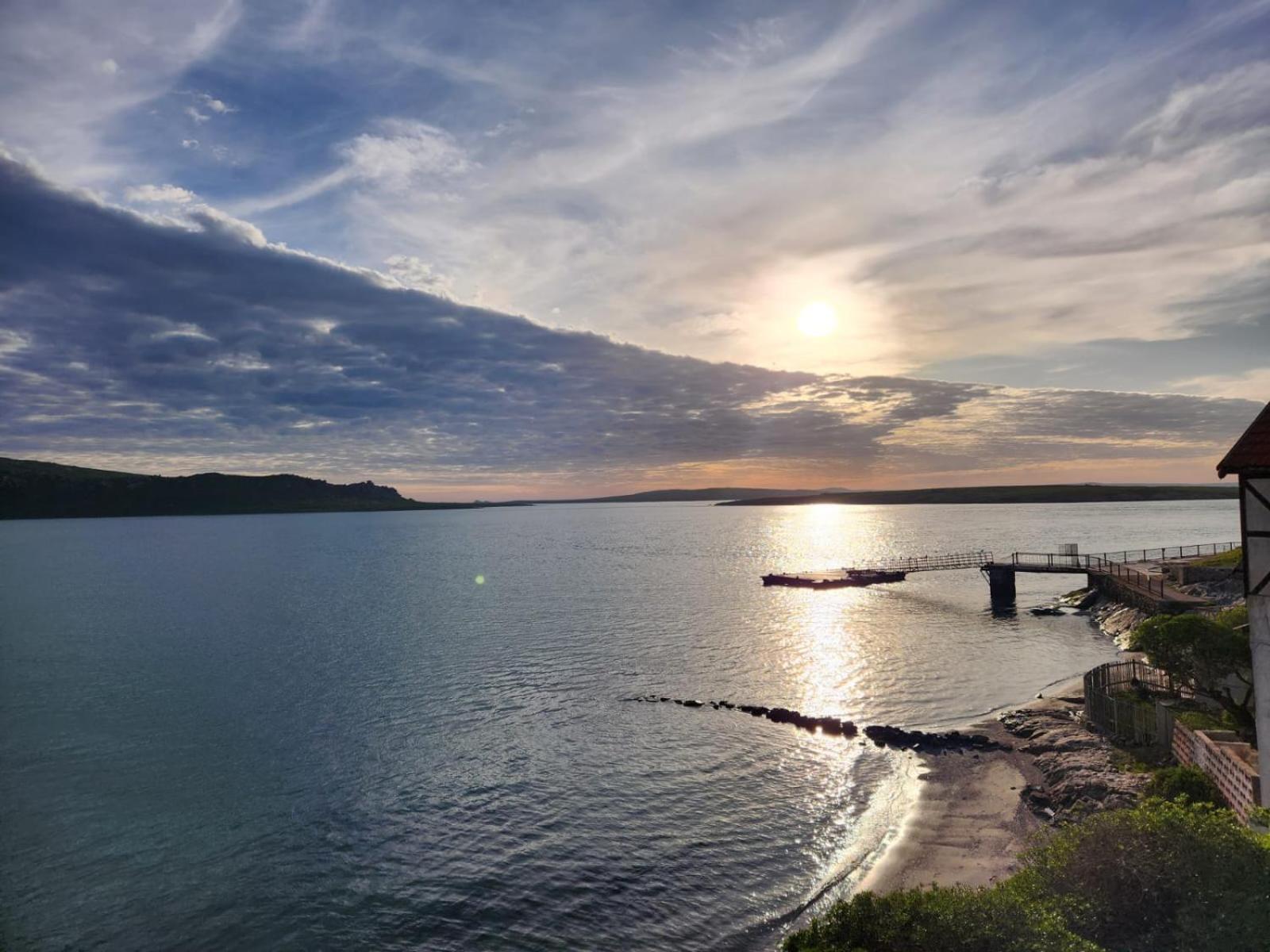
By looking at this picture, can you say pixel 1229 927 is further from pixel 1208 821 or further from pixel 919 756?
pixel 919 756

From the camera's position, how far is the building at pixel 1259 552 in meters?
20.8

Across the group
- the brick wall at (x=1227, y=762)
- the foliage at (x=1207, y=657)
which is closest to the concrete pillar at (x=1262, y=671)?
the brick wall at (x=1227, y=762)

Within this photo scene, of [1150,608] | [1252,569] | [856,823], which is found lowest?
[856,823]

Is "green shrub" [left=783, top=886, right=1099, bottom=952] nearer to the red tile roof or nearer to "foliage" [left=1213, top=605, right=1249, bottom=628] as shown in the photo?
the red tile roof

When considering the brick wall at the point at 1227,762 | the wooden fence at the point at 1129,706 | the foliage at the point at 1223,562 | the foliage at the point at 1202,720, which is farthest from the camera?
the foliage at the point at 1223,562

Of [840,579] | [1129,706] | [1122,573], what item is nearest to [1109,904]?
[1129,706]

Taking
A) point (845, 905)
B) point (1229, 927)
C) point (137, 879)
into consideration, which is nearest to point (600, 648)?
point (137, 879)

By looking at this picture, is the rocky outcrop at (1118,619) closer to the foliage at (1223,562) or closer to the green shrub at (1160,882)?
the foliage at (1223,562)

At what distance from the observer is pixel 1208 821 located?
54.7 ft

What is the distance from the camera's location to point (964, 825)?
29.8 meters

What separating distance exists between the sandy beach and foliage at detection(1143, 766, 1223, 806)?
4.93m

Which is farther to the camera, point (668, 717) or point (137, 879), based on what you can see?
point (668, 717)

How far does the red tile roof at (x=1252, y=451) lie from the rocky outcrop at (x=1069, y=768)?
14.2 metres

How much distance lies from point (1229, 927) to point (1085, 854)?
313 centimetres
